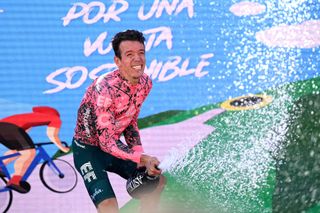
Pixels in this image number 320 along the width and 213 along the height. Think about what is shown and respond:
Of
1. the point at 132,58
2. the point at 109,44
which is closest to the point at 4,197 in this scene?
the point at 109,44

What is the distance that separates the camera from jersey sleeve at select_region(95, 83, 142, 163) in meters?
3.02

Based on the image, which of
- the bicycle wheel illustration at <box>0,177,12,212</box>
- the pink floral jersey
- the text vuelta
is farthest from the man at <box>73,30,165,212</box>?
the bicycle wheel illustration at <box>0,177,12,212</box>

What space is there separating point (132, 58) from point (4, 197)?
1665mm

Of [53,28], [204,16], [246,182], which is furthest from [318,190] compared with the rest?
[53,28]

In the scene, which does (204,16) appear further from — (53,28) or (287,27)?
(53,28)

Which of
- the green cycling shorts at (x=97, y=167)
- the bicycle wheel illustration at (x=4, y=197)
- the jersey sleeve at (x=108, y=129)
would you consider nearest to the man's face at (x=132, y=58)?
the jersey sleeve at (x=108, y=129)

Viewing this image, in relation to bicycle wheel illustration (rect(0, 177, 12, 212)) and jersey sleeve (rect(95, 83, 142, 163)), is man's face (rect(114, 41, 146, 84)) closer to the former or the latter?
A: jersey sleeve (rect(95, 83, 142, 163))

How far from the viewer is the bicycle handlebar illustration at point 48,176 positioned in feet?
13.8

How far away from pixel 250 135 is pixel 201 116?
1.18 feet

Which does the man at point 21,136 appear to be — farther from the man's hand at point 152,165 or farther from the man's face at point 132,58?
the man's hand at point 152,165

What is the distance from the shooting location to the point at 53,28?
4258 mm

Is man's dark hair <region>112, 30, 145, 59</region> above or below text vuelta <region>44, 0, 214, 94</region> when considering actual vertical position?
above

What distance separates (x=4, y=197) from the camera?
166 inches

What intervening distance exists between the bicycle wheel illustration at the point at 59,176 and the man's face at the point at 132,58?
51.4 inches
